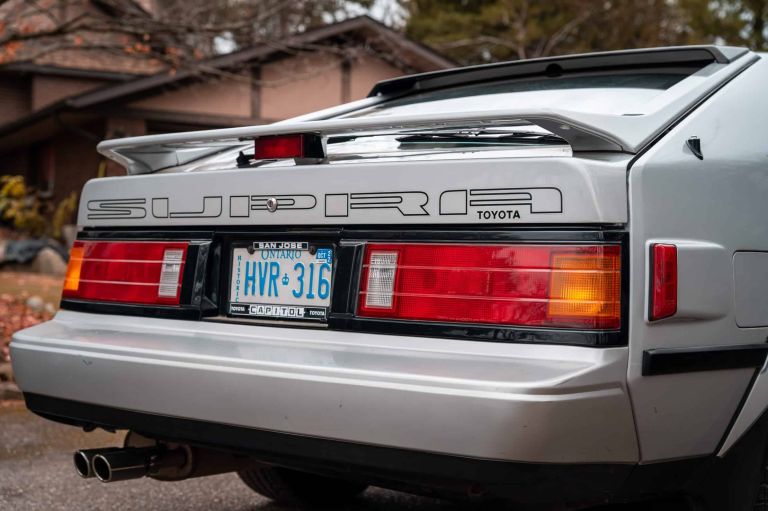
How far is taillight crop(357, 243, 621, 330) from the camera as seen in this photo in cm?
237

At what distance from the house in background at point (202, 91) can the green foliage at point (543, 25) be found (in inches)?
415

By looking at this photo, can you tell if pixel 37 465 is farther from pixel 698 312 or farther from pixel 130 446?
pixel 698 312

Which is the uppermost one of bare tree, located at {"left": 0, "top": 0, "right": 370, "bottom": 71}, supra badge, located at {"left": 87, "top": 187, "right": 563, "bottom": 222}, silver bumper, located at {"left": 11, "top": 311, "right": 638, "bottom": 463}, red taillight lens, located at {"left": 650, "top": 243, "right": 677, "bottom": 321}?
bare tree, located at {"left": 0, "top": 0, "right": 370, "bottom": 71}

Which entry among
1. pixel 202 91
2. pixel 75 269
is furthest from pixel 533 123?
pixel 202 91

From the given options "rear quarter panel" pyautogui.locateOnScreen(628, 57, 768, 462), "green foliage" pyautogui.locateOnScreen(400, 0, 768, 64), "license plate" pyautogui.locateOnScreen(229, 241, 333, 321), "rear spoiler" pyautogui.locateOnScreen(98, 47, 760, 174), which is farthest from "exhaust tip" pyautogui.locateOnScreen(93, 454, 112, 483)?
"green foliage" pyautogui.locateOnScreen(400, 0, 768, 64)

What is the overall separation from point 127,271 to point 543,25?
92.5 ft

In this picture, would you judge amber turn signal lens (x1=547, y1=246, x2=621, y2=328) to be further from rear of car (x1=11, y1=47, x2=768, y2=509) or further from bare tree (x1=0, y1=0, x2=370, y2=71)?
bare tree (x1=0, y1=0, x2=370, y2=71)

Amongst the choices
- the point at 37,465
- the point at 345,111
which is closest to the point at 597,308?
the point at 345,111

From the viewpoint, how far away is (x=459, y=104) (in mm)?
3643

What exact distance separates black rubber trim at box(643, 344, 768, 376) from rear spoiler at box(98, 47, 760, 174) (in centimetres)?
49

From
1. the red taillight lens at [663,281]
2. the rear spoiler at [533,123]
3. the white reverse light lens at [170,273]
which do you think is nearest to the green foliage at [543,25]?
the rear spoiler at [533,123]

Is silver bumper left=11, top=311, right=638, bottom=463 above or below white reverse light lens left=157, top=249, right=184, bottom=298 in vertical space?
below

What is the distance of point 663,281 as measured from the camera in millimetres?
2406

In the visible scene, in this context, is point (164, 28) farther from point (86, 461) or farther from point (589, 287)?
point (589, 287)
